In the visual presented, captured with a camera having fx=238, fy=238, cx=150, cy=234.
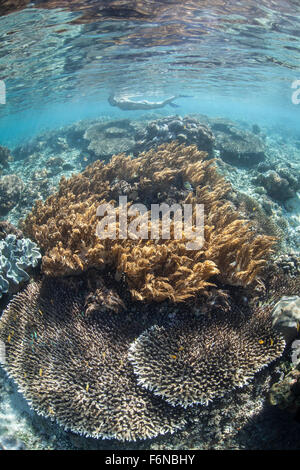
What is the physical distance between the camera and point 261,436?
122 inches

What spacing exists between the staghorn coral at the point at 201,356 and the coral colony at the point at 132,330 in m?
0.01

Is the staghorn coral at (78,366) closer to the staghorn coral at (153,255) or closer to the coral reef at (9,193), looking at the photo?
the staghorn coral at (153,255)

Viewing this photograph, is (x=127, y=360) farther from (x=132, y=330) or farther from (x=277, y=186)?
(x=277, y=186)

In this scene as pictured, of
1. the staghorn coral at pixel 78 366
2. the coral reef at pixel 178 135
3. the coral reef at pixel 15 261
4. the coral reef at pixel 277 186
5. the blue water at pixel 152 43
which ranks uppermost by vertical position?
the blue water at pixel 152 43

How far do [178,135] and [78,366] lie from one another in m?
10.1

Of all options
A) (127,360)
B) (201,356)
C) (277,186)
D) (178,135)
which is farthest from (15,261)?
(277,186)

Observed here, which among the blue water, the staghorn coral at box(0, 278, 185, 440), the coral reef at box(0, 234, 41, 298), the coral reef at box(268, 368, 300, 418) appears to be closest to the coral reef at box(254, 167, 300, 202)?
the blue water

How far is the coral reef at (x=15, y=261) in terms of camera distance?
4324mm

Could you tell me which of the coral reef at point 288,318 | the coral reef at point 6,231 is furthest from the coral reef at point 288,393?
the coral reef at point 6,231

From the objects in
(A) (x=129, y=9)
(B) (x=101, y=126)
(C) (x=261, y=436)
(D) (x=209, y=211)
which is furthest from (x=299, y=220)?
(B) (x=101, y=126)

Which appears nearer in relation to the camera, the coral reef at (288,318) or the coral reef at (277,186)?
the coral reef at (288,318)

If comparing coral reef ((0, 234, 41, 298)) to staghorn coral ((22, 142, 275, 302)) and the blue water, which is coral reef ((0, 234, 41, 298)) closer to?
staghorn coral ((22, 142, 275, 302))
